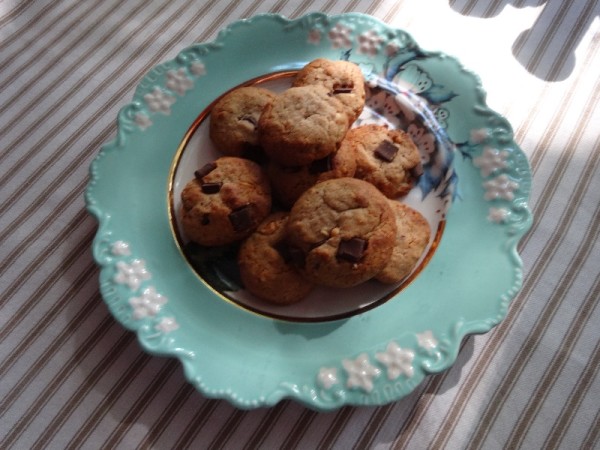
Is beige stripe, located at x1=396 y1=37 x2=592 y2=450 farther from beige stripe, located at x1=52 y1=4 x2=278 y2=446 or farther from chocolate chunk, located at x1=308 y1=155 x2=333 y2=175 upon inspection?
beige stripe, located at x1=52 y1=4 x2=278 y2=446

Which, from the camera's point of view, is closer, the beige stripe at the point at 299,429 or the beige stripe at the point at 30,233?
the beige stripe at the point at 299,429

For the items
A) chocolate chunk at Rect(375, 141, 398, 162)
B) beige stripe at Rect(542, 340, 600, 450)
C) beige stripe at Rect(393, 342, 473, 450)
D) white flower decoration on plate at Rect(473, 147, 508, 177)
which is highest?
chocolate chunk at Rect(375, 141, 398, 162)

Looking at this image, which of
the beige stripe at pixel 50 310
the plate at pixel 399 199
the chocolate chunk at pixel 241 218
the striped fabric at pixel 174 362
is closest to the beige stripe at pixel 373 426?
the striped fabric at pixel 174 362

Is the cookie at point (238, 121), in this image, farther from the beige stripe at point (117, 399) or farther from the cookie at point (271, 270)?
the beige stripe at point (117, 399)

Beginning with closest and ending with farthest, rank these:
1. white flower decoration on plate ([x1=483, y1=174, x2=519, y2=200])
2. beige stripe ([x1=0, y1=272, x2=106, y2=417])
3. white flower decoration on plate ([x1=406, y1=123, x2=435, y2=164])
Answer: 1. beige stripe ([x1=0, y1=272, x2=106, y2=417])
2. white flower decoration on plate ([x1=483, y1=174, x2=519, y2=200])
3. white flower decoration on plate ([x1=406, y1=123, x2=435, y2=164])

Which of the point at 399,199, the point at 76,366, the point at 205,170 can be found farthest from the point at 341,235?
the point at 76,366

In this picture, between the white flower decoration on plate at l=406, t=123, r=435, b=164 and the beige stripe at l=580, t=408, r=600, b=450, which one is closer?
the beige stripe at l=580, t=408, r=600, b=450

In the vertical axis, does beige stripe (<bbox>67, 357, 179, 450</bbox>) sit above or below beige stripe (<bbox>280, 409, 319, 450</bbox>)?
above

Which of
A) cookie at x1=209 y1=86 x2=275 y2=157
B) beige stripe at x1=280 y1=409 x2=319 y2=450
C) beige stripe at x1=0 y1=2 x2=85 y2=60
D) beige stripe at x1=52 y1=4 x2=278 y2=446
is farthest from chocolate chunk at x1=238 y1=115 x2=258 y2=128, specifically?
beige stripe at x1=0 y1=2 x2=85 y2=60
